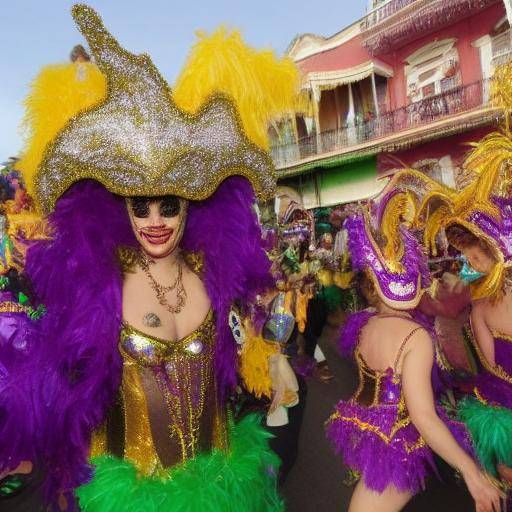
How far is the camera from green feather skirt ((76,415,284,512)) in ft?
5.08

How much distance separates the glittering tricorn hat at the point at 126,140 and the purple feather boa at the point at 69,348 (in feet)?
0.55

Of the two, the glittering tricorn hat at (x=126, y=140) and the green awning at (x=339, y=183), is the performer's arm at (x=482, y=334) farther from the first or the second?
the green awning at (x=339, y=183)

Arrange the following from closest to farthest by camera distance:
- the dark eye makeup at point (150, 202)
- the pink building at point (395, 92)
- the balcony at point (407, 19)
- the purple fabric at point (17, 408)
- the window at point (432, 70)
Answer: the purple fabric at point (17, 408) < the dark eye makeup at point (150, 202) < the pink building at point (395, 92) < the balcony at point (407, 19) < the window at point (432, 70)

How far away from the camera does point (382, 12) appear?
13.3m

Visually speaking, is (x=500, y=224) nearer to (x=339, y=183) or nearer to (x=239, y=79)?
(x=239, y=79)

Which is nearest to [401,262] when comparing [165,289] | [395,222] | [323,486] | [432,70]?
[395,222]

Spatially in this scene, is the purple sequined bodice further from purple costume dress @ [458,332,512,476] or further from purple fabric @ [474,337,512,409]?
purple fabric @ [474,337,512,409]

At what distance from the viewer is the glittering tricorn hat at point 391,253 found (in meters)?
2.10

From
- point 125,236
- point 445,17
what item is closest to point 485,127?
point 445,17

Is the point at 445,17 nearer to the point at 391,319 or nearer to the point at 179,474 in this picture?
the point at 391,319

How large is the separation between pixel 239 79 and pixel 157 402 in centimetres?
127

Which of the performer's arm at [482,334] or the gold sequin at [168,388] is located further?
the performer's arm at [482,334]

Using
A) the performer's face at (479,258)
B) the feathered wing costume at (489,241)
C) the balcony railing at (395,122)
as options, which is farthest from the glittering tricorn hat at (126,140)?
the balcony railing at (395,122)

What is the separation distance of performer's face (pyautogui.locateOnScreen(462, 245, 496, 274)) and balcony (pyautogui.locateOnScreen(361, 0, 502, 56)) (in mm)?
11140
